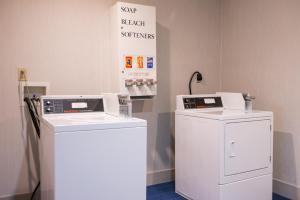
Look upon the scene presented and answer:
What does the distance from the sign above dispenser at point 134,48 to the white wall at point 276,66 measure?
1126mm

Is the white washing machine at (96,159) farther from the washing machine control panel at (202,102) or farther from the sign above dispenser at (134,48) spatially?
the washing machine control panel at (202,102)

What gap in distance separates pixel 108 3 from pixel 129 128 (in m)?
1.55

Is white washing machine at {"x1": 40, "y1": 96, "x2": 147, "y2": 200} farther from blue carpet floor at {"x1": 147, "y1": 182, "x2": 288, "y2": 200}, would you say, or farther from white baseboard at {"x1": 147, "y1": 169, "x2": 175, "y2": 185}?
white baseboard at {"x1": 147, "y1": 169, "x2": 175, "y2": 185}

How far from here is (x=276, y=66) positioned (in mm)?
2867

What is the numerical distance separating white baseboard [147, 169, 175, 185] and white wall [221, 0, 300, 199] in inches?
44.2

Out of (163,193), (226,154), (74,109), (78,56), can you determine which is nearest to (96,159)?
(74,109)

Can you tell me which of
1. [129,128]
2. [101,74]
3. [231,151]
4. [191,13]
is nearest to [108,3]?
[101,74]

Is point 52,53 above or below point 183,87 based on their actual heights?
above

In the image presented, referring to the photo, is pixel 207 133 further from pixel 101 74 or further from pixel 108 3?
pixel 108 3

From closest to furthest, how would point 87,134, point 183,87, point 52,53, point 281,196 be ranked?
point 87,134, point 52,53, point 281,196, point 183,87

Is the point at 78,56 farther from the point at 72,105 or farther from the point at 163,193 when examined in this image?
the point at 163,193

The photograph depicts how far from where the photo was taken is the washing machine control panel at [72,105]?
2228 mm

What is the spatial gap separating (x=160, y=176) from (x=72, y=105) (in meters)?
1.43

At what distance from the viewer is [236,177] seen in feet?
7.89
